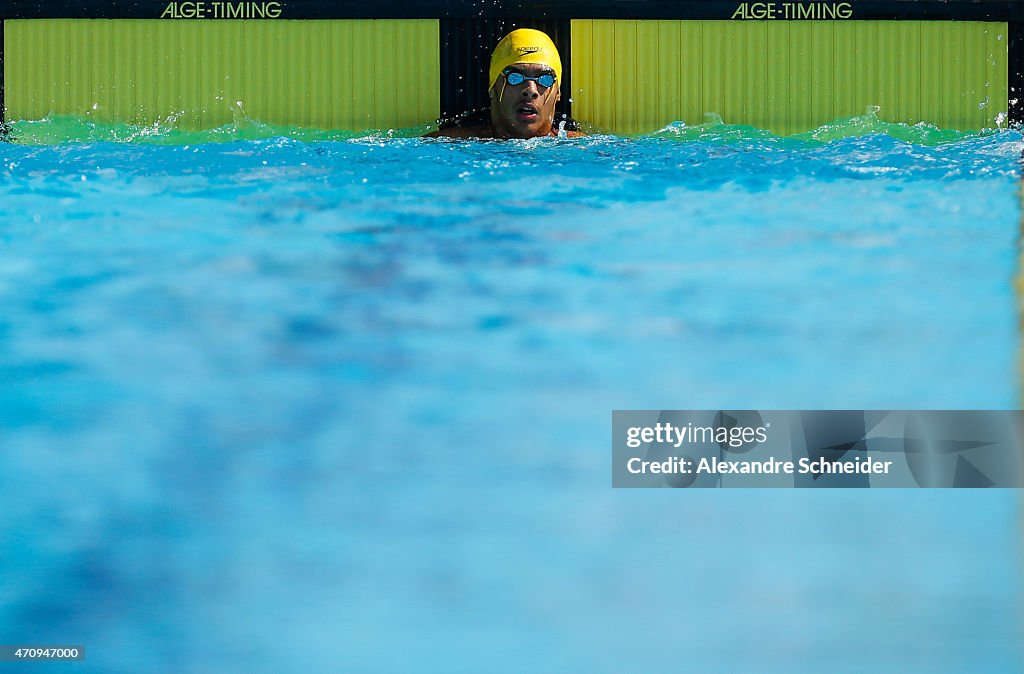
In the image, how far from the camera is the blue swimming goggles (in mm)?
5266

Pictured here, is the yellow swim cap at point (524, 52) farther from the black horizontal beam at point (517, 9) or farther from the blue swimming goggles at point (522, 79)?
the black horizontal beam at point (517, 9)

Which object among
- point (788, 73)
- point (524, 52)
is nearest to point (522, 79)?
point (524, 52)

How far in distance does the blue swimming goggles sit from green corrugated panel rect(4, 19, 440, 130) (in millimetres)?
719

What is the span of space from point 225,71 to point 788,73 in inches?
135

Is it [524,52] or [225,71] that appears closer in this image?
[524,52]

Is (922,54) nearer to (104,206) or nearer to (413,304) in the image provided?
(413,304)

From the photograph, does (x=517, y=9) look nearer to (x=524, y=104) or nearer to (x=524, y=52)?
(x=524, y=52)

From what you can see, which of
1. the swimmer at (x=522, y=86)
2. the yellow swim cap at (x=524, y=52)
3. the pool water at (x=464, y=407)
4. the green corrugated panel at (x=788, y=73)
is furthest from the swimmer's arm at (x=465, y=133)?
the pool water at (x=464, y=407)

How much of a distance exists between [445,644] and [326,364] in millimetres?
1001

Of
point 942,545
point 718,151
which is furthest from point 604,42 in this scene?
point 942,545

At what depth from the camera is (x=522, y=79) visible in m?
5.27

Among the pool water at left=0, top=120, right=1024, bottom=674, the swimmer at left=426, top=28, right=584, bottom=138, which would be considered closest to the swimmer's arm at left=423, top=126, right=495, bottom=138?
the swimmer at left=426, top=28, right=584, bottom=138

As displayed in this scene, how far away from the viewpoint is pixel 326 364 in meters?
2.78

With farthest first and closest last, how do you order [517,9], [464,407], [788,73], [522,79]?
[788,73] < [517,9] < [522,79] < [464,407]
